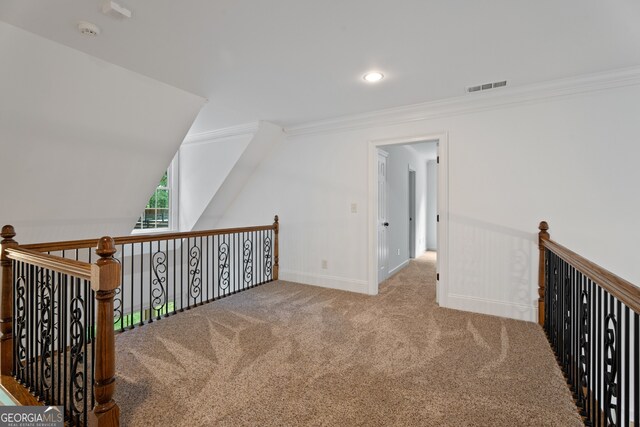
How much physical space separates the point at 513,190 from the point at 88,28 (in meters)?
3.94

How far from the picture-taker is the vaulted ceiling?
6.52 ft

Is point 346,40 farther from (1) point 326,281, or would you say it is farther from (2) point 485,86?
(1) point 326,281

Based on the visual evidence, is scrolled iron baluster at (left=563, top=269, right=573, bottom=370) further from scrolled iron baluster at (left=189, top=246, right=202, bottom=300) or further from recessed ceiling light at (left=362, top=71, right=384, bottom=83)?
scrolled iron baluster at (left=189, top=246, right=202, bottom=300)

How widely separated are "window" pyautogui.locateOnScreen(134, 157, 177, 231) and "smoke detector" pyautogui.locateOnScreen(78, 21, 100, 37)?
356 cm

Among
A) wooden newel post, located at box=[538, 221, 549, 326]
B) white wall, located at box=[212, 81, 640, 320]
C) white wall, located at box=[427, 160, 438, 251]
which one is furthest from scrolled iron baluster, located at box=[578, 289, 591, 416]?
white wall, located at box=[427, 160, 438, 251]

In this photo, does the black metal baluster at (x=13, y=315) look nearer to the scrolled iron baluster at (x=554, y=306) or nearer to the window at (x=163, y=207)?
the window at (x=163, y=207)

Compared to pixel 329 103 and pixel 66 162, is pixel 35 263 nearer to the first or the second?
pixel 66 162

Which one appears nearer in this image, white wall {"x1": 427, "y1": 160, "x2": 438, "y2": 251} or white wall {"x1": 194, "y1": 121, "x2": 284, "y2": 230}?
white wall {"x1": 194, "y1": 121, "x2": 284, "y2": 230}

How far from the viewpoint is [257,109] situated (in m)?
3.98

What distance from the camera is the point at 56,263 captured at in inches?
66.5

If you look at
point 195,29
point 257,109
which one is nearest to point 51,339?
point 195,29

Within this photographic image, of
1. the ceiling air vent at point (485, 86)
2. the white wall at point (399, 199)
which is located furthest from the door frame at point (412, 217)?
the ceiling air vent at point (485, 86)

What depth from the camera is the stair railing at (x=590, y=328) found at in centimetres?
124

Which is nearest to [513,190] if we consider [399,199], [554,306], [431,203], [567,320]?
[554,306]
